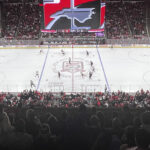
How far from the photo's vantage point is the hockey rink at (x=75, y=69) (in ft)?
59.2

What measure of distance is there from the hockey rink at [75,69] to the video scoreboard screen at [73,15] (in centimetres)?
317

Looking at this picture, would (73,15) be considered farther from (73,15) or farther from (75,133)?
(75,133)

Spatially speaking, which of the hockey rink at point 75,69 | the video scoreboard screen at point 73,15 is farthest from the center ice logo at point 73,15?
the hockey rink at point 75,69

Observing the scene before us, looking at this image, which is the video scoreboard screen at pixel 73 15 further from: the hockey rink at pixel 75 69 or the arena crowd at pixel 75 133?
the arena crowd at pixel 75 133

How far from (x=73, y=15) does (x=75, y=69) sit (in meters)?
10.0

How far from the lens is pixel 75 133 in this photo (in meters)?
4.03

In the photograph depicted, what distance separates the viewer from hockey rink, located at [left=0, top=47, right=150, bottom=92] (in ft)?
59.2

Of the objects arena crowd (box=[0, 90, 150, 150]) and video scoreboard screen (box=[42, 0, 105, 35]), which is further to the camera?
video scoreboard screen (box=[42, 0, 105, 35])

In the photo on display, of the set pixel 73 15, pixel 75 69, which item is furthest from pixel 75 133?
pixel 73 15

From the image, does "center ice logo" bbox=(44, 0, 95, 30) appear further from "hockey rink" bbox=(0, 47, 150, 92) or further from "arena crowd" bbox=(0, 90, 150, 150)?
"arena crowd" bbox=(0, 90, 150, 150)

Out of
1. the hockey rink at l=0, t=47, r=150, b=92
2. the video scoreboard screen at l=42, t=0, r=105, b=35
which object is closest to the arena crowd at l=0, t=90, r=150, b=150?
the hockey rink at l=0, t=47, r=150, b=92

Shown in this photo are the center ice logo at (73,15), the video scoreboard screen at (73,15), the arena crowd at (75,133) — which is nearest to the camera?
the arena crowd at (75,133)

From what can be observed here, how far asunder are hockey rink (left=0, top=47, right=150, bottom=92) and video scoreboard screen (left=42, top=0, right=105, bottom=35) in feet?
10.4

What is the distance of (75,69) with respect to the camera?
21.8m
